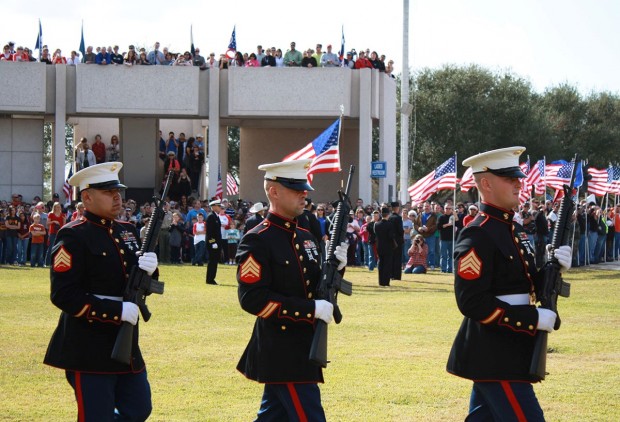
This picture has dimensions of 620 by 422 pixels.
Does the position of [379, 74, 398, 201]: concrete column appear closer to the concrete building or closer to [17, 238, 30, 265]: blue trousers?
the concrete building

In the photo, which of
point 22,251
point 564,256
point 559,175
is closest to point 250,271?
point 564,256

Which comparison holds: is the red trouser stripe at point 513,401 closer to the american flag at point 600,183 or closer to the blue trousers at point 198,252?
the blue trousers at point 198,252

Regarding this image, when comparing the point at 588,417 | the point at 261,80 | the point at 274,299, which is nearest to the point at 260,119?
the point at 261,80

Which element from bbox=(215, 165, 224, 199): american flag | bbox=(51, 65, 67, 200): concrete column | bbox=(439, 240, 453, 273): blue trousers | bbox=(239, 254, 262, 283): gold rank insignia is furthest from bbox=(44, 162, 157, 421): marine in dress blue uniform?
bbox=(51, 65, 67, 200): concrete column

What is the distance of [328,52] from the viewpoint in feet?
145

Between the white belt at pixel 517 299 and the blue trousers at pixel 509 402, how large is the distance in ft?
1.57

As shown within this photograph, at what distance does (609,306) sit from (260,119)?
27.8 meters

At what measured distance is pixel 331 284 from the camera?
688 centimetres

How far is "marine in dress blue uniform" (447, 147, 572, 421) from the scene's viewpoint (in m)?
6.39

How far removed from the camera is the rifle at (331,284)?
664 centimetres

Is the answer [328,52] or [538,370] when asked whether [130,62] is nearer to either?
[328,52]

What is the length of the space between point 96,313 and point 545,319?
2676 millimetres

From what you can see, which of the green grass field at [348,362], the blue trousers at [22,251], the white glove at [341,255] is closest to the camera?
the white glove at [341,255]

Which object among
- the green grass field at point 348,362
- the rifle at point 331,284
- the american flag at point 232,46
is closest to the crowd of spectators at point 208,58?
the american flag at point 232,46
